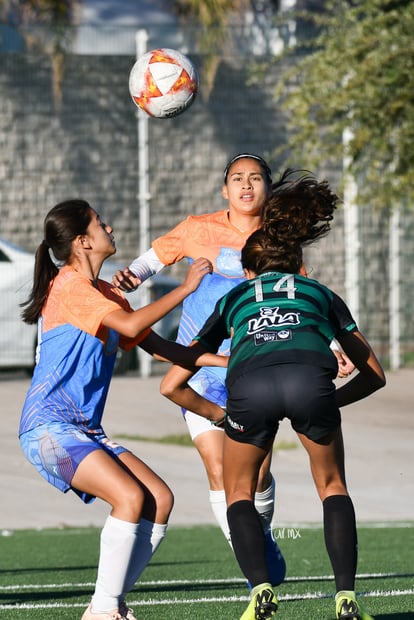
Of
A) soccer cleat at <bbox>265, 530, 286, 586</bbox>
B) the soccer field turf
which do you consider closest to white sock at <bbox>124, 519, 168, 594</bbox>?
the soccer field turf

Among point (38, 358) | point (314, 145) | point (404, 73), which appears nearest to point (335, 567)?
point (38, 358)

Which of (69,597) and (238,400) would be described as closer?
(238,400)

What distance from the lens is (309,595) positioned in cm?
665

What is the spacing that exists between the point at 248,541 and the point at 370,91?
10.4 m

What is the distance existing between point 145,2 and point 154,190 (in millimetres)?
17360

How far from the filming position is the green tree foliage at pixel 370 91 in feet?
47.8

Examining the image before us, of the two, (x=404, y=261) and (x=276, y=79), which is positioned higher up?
(x=276, y=79)

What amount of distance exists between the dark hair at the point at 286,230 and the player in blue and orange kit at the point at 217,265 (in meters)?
1.18

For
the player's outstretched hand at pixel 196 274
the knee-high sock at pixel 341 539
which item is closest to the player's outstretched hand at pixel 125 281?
the player's outstretched hand at pixel 196 274

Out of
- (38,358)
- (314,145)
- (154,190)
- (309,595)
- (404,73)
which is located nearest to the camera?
(38,358)

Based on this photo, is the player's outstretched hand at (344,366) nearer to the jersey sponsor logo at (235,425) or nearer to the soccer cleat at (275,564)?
the jersey sponsor logo at (235,425)

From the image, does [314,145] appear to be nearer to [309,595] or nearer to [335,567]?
[309,595]

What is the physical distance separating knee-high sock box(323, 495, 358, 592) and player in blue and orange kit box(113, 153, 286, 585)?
4.08 feet

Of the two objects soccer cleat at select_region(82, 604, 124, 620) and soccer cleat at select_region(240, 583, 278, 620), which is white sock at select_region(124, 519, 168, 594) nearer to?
soccer cleat at select_region(82, 604, 124, 620)
